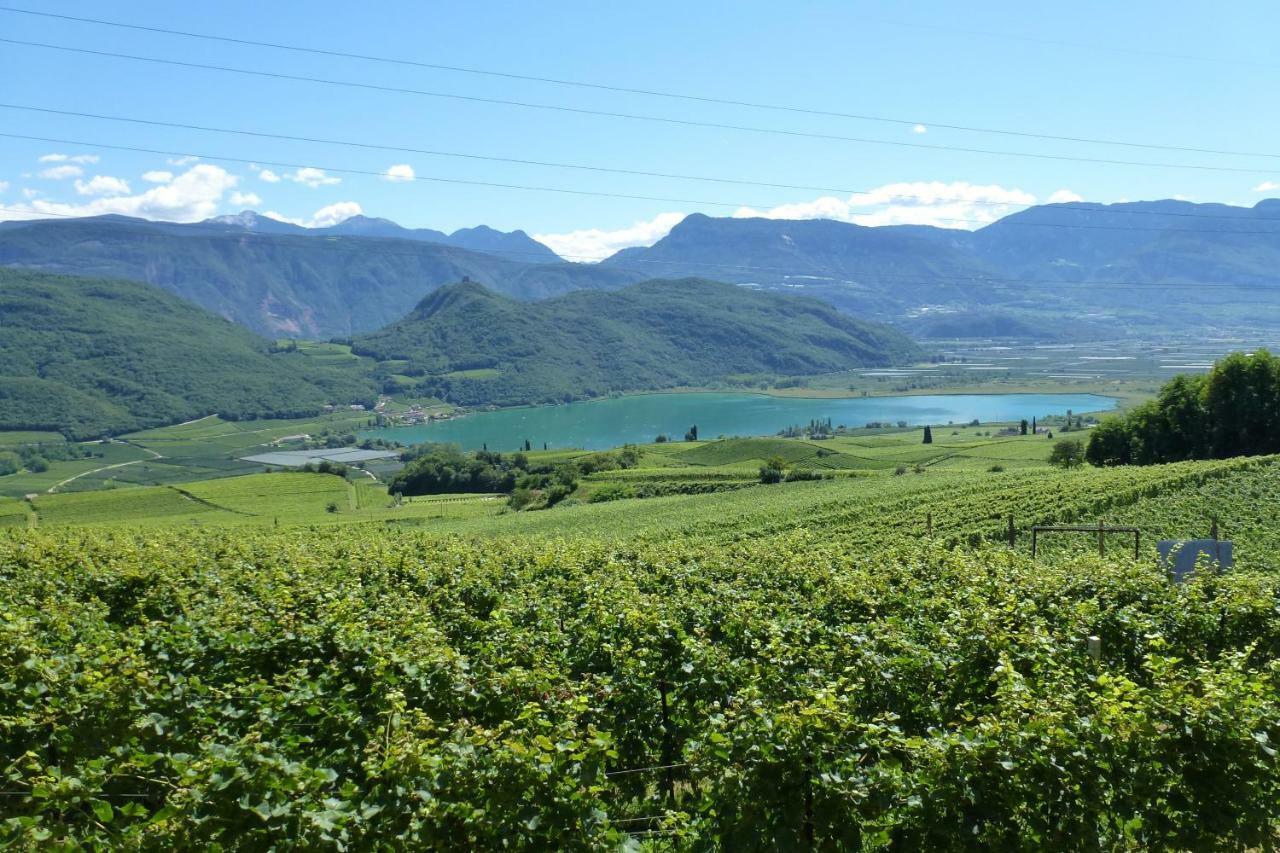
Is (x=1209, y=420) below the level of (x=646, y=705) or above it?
above

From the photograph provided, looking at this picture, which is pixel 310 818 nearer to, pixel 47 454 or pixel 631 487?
pixel 631 487

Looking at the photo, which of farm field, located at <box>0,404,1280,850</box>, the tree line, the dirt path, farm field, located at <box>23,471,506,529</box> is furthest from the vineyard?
the dirt path

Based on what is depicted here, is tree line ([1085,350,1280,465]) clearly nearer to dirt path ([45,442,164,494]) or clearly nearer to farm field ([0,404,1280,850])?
farm field ([0,404,1280,850])

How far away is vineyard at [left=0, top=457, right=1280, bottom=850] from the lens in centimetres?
600

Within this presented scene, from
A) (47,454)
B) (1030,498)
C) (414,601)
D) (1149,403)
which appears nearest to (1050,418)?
(1149,403)

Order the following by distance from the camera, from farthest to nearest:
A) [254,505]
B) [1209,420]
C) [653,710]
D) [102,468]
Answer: [102,468], [254,505], [1209,420], [653,710]

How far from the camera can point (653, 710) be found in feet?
30.5

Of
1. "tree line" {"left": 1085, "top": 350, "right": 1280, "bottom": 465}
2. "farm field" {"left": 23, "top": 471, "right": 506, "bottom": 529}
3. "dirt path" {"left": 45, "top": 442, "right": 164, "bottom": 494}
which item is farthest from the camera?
"dirt path" {"left": 45, "top": 442, "right": 164, "bottom": 494}

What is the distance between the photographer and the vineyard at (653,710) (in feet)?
19.7

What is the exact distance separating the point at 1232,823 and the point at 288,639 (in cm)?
995

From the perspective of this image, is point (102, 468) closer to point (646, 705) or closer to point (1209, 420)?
point (1209, 420)

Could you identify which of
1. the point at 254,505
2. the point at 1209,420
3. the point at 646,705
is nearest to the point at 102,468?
the point at 254,505

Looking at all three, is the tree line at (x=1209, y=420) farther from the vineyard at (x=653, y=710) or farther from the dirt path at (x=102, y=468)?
the dirt path at (x=102, y=468)

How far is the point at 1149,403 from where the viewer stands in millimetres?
55938
